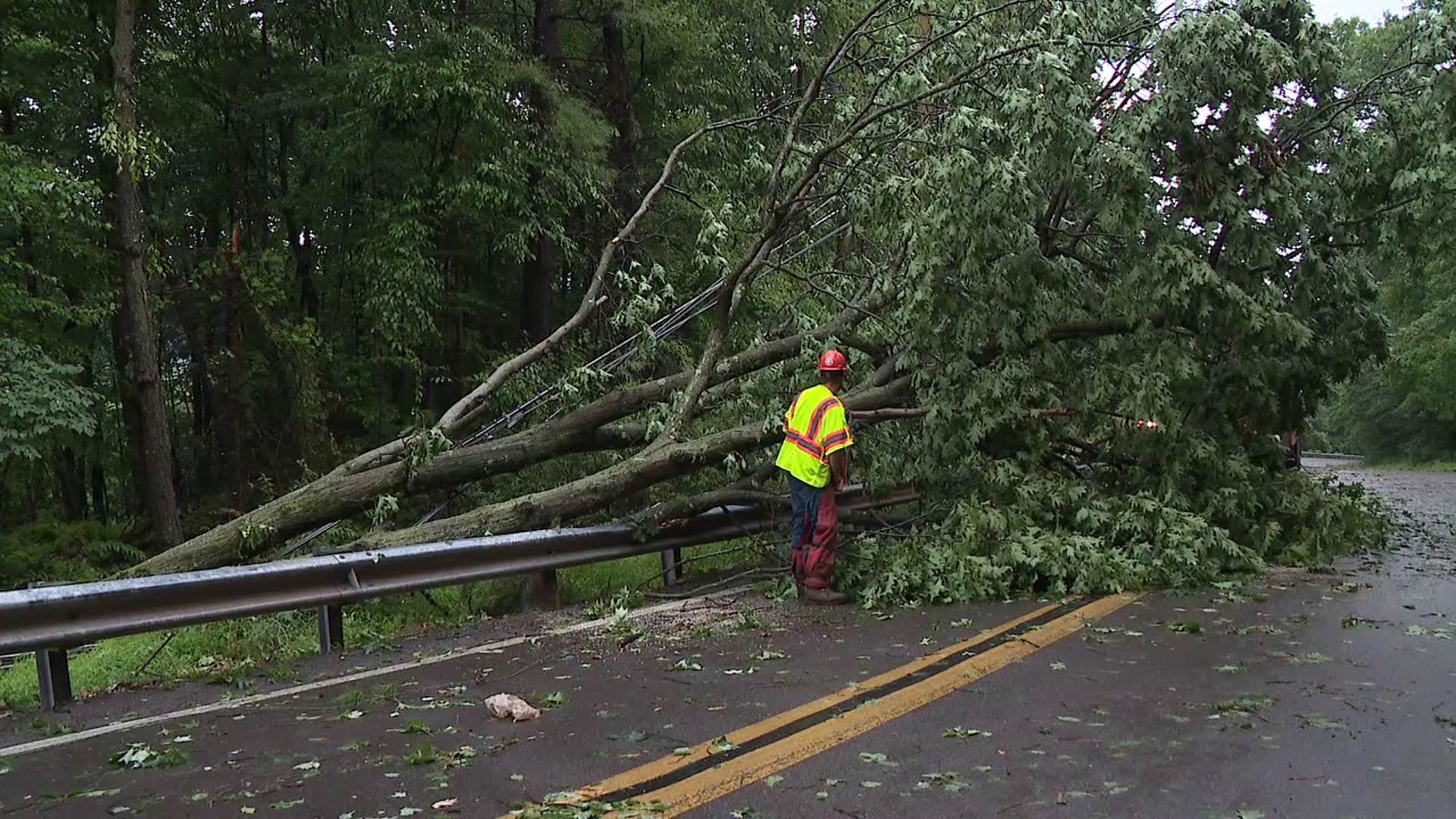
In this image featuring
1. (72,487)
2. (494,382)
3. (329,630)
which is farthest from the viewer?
(72,487)

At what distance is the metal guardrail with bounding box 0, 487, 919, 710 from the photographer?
4.79m

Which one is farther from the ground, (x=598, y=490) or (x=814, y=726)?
(x=598, y=490)

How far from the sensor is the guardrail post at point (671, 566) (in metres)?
7.98

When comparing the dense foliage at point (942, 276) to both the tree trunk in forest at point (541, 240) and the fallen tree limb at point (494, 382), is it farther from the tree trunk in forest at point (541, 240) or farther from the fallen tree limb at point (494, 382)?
the tree trunk in forest at point (541, 240)

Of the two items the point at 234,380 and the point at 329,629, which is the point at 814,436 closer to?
the point at 329,629

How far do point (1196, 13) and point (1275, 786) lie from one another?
244 inches

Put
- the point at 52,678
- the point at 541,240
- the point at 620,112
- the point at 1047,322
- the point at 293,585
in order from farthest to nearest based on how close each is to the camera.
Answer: the point at 620,112 < the point at 541,240 < the point at 1047,322 < the point at 293,585 < the point at 52,678

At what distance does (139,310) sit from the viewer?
12.4 m

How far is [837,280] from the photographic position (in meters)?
10.2

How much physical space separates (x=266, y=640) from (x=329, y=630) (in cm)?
56

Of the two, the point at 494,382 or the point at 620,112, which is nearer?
the point at 494,382

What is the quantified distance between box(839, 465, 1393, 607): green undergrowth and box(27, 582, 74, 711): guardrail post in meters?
4.49

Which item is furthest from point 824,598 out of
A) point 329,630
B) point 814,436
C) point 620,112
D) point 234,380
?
point 234,380

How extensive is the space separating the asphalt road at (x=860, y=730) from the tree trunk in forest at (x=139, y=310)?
8.83 meters
